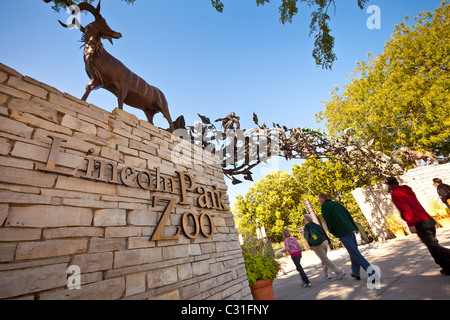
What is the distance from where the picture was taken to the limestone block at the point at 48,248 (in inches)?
62.2

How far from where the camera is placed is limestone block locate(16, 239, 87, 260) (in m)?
1.58

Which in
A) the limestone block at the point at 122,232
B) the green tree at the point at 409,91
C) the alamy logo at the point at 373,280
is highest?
the green tree at the point at 409,91

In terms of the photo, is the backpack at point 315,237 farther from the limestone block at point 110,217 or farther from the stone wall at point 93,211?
the limestone block at point 110,217

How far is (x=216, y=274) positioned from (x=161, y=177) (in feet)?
5.51

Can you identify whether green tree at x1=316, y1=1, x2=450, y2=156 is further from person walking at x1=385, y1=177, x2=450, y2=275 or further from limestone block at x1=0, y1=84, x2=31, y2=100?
limestone block at x1=0, y1=84, x2=31, y2=100

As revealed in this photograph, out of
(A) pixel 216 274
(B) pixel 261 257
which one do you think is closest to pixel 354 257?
(B) pixel 261 257

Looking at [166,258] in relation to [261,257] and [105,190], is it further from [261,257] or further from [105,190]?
[261,257]

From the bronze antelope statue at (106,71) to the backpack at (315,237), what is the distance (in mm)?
4401

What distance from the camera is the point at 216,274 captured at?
301cm

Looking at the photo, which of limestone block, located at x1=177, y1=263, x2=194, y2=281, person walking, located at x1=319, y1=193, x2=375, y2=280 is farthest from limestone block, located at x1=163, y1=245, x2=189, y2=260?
person walking, located at x1=319, y1=193, x2=375, y2=280

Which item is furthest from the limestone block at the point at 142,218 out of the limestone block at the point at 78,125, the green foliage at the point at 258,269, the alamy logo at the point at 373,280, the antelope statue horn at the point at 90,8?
the alamy logo at the point at 373,280

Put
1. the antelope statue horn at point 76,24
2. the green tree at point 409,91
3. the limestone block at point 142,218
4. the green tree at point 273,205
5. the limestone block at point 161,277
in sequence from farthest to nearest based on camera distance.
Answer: the green tree at point 273,205, the green tree at point 409,91, the antelope statue horn at point 76,24, the limestone block at point 142,218, the limestone block at point 161,277

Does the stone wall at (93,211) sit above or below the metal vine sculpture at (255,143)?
below

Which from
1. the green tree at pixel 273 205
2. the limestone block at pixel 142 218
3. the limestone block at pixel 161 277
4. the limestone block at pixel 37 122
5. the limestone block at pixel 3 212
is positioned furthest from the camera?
the green tree at pixel 273 205
